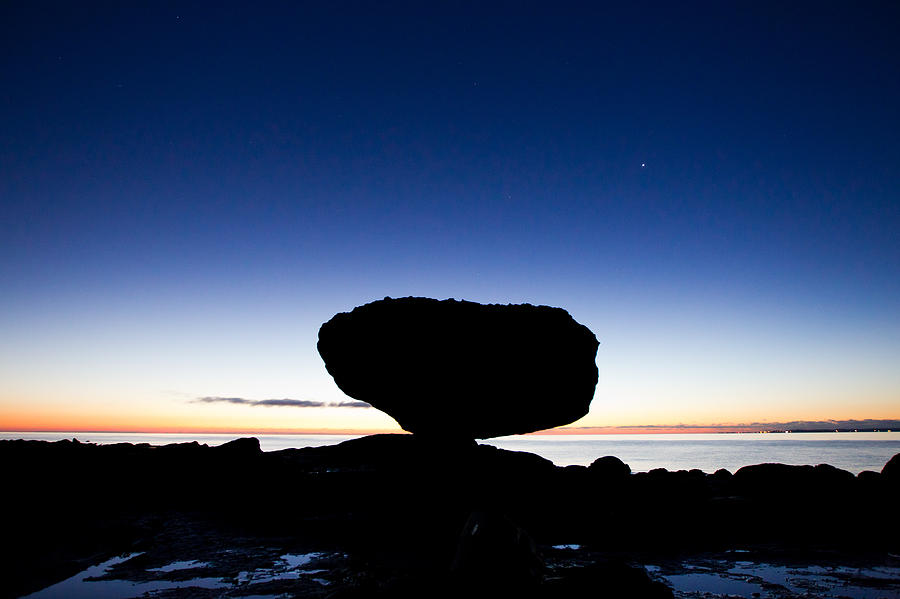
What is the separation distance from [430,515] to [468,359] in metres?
4.67

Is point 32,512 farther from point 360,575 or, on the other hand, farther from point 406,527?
point 360,575

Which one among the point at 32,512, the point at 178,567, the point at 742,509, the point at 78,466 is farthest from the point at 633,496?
the point at 78,466

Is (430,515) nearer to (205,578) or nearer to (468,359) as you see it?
(468,359)

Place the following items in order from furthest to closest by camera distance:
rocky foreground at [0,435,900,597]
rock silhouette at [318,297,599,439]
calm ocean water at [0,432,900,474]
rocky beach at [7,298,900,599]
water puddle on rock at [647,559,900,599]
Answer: calm ocean water at [0,432,900,474] < rock silhouette at [318,297,599,439] < rocky beach at [7,298,900,599] < water puddle on rock at [647,559,900,599] < rocky foreground at [0,435,900,597]

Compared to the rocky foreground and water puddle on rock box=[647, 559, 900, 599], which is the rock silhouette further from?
water puddle on rock box=[647, 559, 900, 599]

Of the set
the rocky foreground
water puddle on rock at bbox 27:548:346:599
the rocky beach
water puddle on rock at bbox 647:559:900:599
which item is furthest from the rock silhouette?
water puddle on rock at bbox 647:559:900:599

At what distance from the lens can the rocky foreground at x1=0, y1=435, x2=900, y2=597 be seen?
22.0 ft

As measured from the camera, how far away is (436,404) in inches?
639

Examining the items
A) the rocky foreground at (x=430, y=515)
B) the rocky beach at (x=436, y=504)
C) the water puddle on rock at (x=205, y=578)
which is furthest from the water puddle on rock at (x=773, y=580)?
the water puddle on rock at (x=205, y=578)

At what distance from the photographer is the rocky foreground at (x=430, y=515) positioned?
265 inches

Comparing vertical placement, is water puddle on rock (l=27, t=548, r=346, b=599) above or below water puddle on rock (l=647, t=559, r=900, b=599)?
above

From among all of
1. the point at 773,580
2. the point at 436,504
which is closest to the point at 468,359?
the point at 436,504

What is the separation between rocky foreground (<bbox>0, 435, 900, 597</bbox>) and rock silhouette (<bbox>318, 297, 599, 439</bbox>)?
1.86 meters

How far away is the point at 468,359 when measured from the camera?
611 inches
